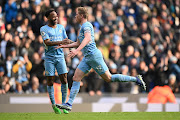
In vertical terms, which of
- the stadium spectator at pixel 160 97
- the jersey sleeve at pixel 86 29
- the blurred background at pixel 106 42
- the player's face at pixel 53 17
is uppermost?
the player's face at pixel 53 17

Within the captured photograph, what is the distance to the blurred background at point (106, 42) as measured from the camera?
1130 cm

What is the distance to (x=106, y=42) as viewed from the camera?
12.1m

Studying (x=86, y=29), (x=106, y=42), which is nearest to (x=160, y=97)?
(x=106, y=42)

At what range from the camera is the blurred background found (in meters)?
11.3

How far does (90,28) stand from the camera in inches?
291

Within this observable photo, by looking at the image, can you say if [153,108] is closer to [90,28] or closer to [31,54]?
[90,28]

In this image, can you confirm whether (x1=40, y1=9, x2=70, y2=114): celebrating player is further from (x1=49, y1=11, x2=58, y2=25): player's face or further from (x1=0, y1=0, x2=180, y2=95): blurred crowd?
(x1=0, y1=0, x2=180, y2=95): blurred crowd

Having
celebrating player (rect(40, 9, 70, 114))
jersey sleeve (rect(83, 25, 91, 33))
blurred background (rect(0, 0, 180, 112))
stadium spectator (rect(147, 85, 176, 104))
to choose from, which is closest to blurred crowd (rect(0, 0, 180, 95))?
blurred background (rect(0, 0, 180, 112))

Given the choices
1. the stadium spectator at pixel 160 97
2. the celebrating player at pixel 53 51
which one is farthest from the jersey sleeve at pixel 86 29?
the stadium spectator at pixel 160 97

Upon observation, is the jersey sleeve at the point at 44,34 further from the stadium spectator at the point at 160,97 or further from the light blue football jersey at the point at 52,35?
the stadium spectator at the point at 160,97

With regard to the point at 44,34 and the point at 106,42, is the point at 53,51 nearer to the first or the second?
the point at 44,34

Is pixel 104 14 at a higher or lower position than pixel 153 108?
higher

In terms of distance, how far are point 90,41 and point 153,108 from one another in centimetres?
287

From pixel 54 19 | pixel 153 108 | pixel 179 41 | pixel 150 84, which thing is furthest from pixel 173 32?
pixel 54 19
